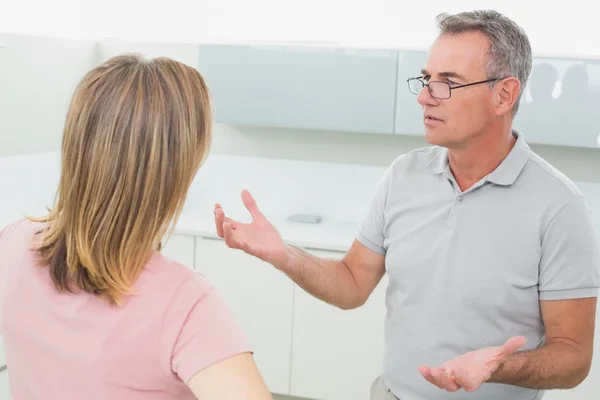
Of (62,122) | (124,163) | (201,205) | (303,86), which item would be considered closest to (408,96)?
(303,86)

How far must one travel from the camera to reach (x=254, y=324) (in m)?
3.32

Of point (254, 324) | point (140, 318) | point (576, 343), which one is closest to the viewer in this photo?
point (140, 318)

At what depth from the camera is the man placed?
5.66ft

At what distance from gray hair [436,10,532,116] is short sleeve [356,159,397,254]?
0.39 meters

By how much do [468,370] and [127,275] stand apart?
622 mm

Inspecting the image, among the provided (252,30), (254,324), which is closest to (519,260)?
(254,324)

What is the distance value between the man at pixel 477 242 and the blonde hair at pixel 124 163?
1.69 ft

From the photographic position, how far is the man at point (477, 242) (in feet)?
5.66

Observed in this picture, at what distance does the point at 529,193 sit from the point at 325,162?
201 centimetres

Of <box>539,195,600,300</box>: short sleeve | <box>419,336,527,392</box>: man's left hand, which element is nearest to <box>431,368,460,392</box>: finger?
<box>419,336,527,392</box>: man's left hand

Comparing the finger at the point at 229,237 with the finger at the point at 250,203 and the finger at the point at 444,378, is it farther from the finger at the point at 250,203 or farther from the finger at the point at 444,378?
the finger at the point at 444,378

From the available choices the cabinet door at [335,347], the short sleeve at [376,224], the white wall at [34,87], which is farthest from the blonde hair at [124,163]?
the white wall at [34,87]

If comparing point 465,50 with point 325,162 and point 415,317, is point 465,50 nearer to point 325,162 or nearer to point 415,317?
point 415,317

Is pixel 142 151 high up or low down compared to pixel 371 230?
up
